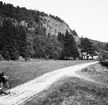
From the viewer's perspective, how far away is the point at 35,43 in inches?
3056

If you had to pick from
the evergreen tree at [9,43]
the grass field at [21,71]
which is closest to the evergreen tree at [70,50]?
the evergreen tree at [9,43]

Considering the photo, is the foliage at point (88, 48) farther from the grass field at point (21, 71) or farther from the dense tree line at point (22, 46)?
the grass field at point (21, 71)

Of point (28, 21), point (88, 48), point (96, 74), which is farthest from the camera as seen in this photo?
point (28, 21)

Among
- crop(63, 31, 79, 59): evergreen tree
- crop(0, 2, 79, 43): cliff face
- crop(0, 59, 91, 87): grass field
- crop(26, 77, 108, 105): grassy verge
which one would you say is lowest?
crop(26, 77, 108, 105): grassy verge

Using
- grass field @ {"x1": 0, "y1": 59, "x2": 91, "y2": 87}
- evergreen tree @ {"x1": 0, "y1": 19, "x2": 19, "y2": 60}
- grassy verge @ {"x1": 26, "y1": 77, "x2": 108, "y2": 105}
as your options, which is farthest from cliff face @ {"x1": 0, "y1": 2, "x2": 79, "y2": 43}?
grassy verge @ {"x1": 26, "y1": 77, "x2": 108, "y2": 105}

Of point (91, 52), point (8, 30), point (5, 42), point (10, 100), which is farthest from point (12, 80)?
point (91, 52)

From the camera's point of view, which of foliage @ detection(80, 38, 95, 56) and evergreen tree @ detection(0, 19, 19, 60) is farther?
foliage @ detection(80, 38, 95, 56)

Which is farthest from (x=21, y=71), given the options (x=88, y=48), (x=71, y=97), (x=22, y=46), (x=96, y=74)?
(x=88, y=48)

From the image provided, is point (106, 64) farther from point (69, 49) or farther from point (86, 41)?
point (86, 41)

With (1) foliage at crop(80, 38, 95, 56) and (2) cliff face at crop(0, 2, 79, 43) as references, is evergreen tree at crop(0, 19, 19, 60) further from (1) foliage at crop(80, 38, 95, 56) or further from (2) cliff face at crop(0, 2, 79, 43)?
(2) cliff face at crop(0, 2, 79, 43)

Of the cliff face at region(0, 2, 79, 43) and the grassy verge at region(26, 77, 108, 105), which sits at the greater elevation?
the cliff face at region(0, 2, 79, 43)

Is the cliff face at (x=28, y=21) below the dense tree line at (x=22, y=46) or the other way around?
the other way around

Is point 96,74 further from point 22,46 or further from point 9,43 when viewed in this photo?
point 22,46

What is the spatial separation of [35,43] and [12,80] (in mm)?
60804
